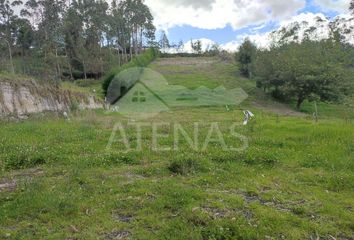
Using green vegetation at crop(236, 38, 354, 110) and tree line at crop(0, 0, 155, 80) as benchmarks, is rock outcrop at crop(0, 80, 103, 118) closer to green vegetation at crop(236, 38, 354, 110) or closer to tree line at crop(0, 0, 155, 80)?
tree line at crop(0, 0, 155, 80)

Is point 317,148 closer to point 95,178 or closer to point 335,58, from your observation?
point 95,178

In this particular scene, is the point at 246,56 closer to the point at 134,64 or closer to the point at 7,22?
the point at 134,64

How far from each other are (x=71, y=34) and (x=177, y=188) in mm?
54802

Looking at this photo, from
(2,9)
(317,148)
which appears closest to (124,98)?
(2,9)

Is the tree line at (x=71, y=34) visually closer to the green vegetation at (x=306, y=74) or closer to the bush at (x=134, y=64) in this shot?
the bush at (x=134, y=64)

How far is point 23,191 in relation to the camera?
6.56 m

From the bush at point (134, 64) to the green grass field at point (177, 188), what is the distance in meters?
32.4

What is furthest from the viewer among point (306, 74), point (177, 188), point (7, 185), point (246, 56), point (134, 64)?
point (246, 56)

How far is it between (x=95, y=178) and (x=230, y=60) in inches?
2900

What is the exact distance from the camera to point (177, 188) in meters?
6.73

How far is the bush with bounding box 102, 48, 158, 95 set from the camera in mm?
43844

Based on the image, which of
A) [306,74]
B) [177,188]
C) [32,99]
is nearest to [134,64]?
[306,74]

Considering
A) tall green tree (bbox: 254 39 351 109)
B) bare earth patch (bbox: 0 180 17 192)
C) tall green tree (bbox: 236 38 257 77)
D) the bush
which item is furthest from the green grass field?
tall green tree (bbox: 236 38 257 77)

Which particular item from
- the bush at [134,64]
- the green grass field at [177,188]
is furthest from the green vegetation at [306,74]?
the green grass field at [177,188]
